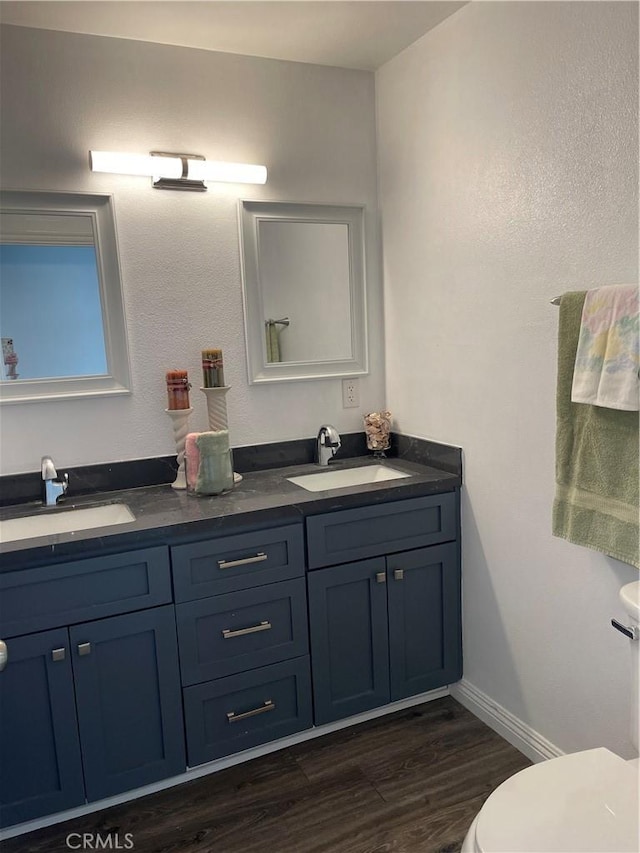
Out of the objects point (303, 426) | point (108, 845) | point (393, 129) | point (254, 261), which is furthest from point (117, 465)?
point (393, 129)

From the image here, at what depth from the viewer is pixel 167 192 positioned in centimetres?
218

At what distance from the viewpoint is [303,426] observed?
2494 millimetres

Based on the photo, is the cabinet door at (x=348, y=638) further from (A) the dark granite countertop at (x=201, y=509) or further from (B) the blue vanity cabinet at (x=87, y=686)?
(B) the blue vanity cabinet at (x=87, y=686)

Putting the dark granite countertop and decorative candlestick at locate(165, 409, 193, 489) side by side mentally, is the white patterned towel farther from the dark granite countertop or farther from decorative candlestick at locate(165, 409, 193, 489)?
decorative candlestick at locate(165, 409, 193, 489)

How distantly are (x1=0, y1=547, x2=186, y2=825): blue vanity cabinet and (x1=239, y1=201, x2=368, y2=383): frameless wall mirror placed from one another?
3.09 ft

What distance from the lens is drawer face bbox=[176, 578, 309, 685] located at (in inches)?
73.0

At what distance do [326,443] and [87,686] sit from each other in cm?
115

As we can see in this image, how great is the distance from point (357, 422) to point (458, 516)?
1.93ft

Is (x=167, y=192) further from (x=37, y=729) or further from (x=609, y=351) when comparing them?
(x=37, y=729)

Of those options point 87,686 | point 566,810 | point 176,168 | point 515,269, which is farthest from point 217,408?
point 566,810

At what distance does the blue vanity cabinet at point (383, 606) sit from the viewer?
2.04m

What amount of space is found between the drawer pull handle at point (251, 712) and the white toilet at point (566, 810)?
0.92m

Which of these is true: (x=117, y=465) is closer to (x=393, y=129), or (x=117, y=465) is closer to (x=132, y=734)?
(x=132, y=734)
